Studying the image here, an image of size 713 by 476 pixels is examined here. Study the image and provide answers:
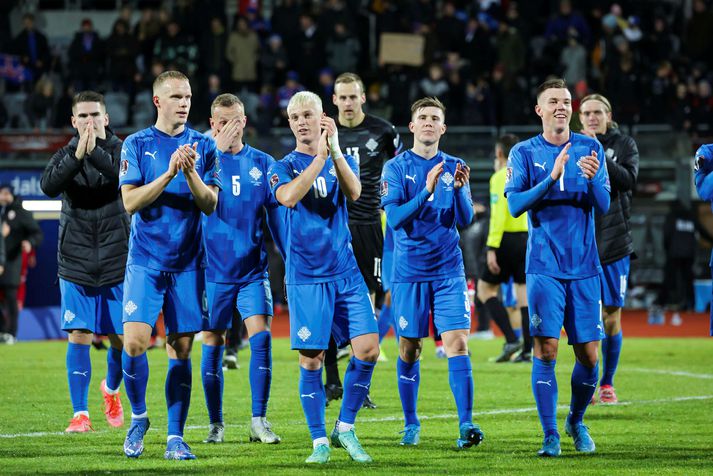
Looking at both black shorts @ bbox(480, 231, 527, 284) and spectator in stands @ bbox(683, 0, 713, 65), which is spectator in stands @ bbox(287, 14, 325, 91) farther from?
black shorts @ bbox(480, 231, 527, 284)

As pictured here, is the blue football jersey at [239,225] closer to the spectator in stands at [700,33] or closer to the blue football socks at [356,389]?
the blue football socks at [356,389]

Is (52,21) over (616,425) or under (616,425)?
over

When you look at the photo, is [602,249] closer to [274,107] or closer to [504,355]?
[504,355]

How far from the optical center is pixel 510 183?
7.77 m

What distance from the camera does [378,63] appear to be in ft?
82.0

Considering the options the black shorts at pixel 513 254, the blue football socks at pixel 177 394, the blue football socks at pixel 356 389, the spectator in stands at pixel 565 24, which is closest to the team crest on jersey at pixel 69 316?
the blue football socks at pixel 177 394

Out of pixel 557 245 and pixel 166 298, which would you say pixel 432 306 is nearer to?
pixel 557 245

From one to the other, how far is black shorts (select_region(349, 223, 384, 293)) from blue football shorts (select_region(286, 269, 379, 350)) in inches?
101

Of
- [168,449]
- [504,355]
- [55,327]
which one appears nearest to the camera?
[168,449]

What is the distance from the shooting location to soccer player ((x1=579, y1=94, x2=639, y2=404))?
10.0 metres

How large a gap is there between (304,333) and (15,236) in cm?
1126

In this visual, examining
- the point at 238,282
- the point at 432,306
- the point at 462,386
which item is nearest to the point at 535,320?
the point at 462,386

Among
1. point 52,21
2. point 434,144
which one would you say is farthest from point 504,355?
point 52,21

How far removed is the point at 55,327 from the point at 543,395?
12.6 m
